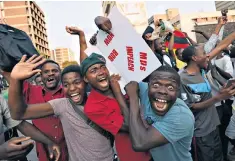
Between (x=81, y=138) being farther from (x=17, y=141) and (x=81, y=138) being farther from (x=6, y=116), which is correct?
(x=6, y=116)

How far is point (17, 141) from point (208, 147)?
81.9 inches

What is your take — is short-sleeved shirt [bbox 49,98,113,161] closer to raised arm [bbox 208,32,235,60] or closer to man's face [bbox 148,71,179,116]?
man's face [bbox 148,71,179,116]

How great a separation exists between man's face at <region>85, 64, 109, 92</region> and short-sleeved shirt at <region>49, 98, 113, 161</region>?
0.26 meters

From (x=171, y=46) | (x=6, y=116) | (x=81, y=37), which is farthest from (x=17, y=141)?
(x=171, y=46)

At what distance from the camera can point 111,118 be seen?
2.13 metres

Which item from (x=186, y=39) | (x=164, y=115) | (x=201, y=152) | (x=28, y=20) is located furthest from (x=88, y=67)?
(x=28, y=20)

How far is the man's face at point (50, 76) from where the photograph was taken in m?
3.08

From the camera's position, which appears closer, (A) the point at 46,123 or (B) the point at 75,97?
(B) the point at 75,97

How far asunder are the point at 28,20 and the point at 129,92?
71.7 meters

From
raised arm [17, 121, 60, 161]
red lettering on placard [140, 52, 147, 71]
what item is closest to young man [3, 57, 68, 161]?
raised arm [17, 121, 60, 161]

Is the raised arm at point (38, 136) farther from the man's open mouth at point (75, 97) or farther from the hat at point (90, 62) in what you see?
the hat at point (90, 62)

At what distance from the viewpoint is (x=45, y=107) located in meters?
2.32

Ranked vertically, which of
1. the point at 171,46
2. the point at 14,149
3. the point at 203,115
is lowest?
the point at 203,115

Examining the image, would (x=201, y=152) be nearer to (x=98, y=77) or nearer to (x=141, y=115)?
(x=141, y=115)
